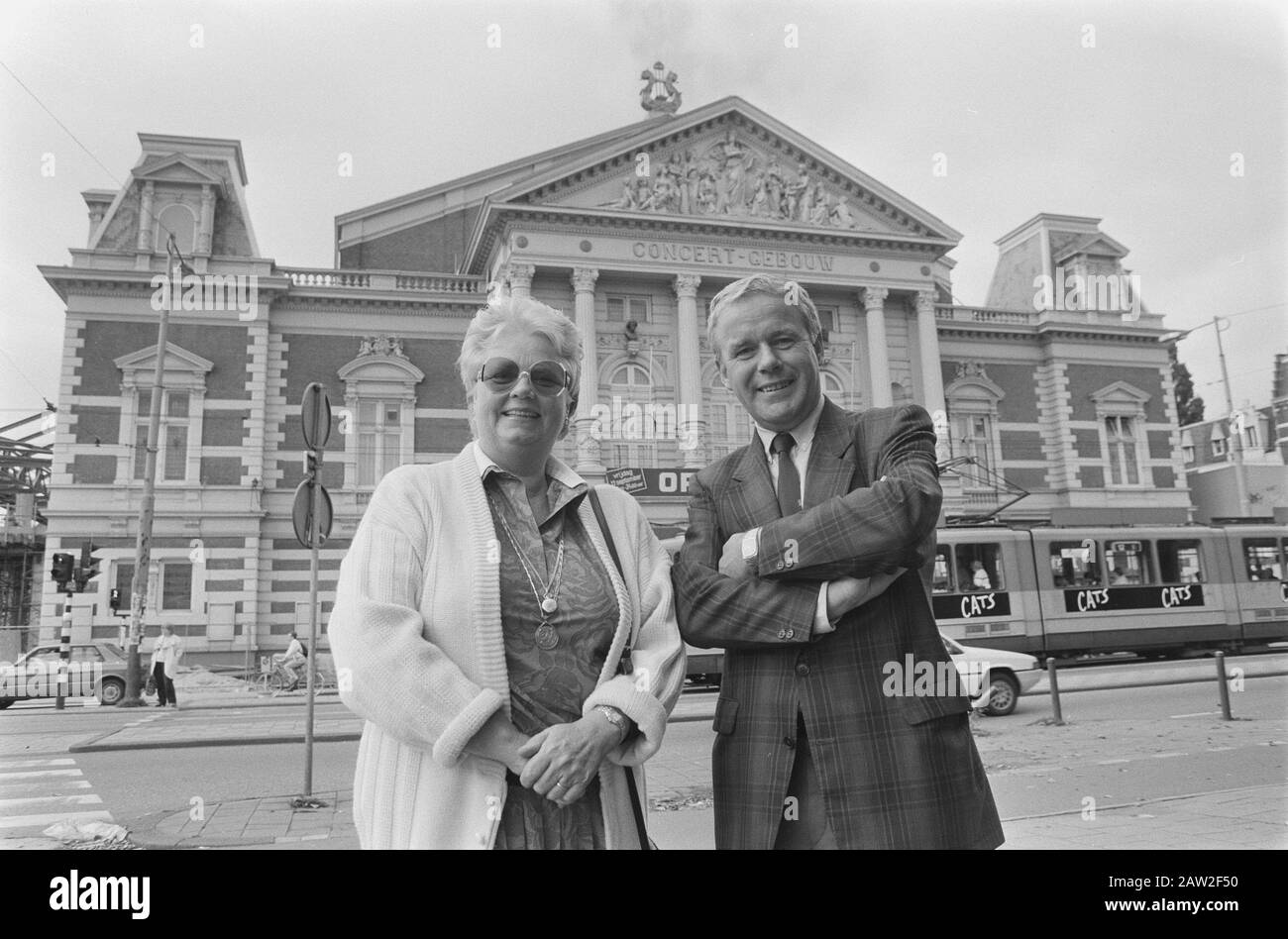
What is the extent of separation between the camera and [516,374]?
2.46 m

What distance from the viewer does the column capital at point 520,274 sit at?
91.1ft

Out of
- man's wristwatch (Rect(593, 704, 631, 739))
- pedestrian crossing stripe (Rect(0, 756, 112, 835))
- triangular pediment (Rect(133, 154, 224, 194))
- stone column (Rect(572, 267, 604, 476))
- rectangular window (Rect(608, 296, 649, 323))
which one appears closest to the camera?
man's wristwatch (Rect(593, 704, 631, 739))

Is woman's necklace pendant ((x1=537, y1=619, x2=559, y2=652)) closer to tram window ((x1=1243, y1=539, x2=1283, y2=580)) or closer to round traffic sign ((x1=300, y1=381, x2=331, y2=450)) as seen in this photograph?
round traffic sign ((x1=300, y1=381, x2=331, y2=450))

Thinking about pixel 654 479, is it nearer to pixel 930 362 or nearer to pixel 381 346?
pixel 381 346

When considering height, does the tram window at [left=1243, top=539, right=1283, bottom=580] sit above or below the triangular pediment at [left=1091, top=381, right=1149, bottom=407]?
below

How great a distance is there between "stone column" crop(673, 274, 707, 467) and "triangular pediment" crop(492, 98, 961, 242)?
255 cm

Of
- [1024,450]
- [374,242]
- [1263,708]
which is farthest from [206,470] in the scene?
[1024,450]

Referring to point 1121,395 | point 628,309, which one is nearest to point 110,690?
point 628,309

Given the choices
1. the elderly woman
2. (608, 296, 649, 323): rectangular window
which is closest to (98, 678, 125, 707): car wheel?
(608, 296, 649, 323): rectangular window

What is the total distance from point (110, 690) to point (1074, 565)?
2130 cm

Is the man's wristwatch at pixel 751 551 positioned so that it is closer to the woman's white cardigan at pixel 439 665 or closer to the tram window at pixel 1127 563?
the woman's white cardigan at pixel 439 665

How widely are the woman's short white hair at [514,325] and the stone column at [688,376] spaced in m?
25.2

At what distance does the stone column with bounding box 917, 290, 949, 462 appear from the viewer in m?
30.9

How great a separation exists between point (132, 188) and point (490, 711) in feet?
100
